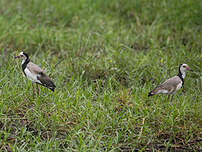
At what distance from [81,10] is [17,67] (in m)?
3.11

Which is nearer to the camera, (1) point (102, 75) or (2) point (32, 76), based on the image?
(2) point (32, 76)

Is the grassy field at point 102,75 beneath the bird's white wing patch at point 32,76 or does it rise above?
beneath

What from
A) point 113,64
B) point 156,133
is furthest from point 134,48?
point 156,133

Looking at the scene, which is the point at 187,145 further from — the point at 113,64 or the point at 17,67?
the point at 17,67

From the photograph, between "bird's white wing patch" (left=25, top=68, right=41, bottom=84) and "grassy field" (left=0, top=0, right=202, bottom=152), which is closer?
"grassy field" (left=0, top=0, right=202, bottom=152)

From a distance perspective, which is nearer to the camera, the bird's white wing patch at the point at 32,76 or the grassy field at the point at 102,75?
the grassy field at the point at 102,75

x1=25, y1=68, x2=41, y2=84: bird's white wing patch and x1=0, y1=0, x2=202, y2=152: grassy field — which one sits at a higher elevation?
x1=25, y1=68, x2=41, y2=84: bird's white wing patch

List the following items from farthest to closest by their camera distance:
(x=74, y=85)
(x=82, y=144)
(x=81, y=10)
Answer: (x=81, y=10), (x=74, y=85), (x=82, y=144)

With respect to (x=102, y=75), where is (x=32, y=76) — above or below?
above

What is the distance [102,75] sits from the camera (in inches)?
224

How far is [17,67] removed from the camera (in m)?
5.30

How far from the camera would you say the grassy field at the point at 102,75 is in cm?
420

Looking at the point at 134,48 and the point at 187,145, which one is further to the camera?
the point at 134,48

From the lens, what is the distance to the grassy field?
4.20m
